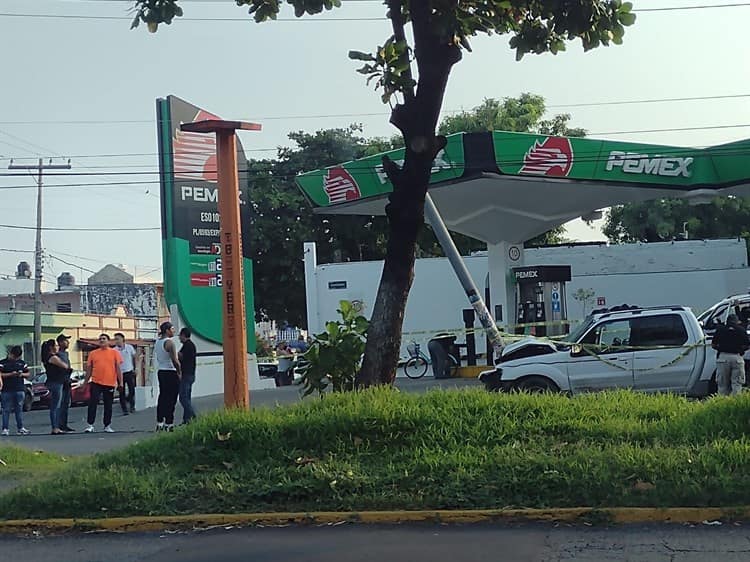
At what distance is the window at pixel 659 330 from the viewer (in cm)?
1630

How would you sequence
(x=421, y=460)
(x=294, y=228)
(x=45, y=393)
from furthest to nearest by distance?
(x=294, y=228), (x=45, y=393), (x=421, y=460)

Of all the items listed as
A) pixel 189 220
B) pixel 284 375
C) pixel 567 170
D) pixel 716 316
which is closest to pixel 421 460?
pixel 716 316

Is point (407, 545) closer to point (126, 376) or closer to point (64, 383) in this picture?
point (64, 383)

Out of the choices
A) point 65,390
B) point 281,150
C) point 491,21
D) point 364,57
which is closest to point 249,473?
point 364,57

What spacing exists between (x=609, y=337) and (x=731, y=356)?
2.04 metres

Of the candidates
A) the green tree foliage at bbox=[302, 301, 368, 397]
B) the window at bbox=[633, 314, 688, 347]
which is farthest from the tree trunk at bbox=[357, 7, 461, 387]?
the window at bbox=[633, 314, 688, 347]

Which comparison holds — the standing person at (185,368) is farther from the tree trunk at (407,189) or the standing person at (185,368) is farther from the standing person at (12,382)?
the tree trunk at (407,189)

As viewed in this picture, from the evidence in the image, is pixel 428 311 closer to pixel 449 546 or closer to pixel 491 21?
pixel 491 21

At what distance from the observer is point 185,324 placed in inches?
1080

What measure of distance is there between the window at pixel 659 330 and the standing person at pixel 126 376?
11.0 metres

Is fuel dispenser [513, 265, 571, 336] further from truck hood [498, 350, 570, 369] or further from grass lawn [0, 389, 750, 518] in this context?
grass lawn [0, 389, 750, 518]

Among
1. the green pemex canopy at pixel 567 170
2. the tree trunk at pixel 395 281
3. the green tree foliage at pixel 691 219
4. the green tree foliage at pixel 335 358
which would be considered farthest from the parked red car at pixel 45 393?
the green tree foliage at pixel 691 219

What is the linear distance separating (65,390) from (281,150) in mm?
28566

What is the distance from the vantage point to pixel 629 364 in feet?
53.1
